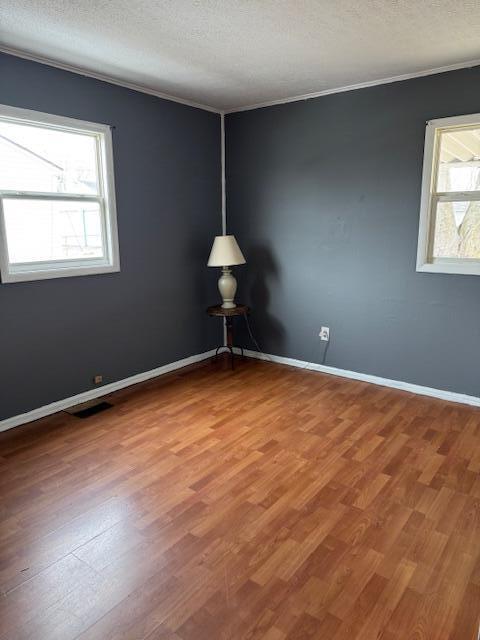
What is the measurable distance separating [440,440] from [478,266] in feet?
4.39

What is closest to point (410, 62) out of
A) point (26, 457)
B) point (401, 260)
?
point (401, 260)

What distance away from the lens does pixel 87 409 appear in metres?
3.34

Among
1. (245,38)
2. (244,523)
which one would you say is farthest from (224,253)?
(244,523)

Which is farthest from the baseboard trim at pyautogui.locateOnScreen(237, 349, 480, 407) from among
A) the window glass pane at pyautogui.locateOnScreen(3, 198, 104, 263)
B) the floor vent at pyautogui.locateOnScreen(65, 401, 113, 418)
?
the window glass pane at pyautogui.locateOnScreen(3, 198, 104, 263)

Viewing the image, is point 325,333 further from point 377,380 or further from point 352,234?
point 352,234

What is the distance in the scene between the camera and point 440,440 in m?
2.83

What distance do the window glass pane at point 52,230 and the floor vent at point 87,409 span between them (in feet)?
3.81

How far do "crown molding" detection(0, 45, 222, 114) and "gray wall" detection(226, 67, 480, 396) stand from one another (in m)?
0.56

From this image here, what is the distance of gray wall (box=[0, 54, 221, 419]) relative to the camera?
300 centimetres

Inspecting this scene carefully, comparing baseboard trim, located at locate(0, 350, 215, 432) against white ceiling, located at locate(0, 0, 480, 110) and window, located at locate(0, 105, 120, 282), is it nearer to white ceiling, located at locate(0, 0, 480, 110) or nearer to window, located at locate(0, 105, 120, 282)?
window, located at locate(0, 105, 120, 282)

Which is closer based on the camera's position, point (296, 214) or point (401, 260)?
point (401, 260)

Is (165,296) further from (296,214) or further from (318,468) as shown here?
(318,468)

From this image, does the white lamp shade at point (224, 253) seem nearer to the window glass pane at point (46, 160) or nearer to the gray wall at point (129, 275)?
the gray wall at point (129, 275)

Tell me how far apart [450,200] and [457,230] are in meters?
0.24
